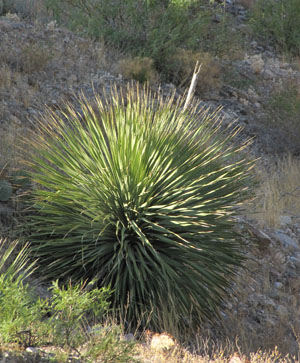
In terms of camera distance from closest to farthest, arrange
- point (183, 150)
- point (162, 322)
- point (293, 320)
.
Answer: point (162, 322), point (183, 150), point (293, 320)

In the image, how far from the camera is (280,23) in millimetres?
17172

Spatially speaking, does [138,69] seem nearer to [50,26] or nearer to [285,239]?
[50,26]

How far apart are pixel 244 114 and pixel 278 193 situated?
11.5 ft

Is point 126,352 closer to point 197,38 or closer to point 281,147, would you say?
point 281,147

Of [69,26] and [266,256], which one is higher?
[69,26]

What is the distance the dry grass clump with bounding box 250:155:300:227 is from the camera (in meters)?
9.14

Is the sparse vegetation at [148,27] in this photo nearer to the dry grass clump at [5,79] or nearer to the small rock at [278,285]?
the dry grass clump at [5,79]

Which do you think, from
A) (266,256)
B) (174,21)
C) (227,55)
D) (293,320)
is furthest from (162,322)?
(227,55)

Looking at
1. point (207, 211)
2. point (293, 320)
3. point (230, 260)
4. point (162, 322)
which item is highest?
point (207, 211)

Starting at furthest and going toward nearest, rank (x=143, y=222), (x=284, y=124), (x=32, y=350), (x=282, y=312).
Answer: (x=284, y=124) < (x=282, y=312) < (x=143, y=222) < (x=32, y=350)

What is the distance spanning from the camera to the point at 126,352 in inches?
156

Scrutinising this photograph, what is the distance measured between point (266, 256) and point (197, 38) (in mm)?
7341

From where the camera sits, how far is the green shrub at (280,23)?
56.1 feet

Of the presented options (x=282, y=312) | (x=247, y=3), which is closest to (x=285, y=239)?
(x=282, y=312)
